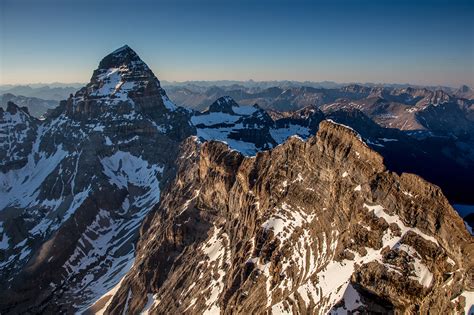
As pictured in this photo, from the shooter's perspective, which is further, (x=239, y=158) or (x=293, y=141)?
(x=239, y=158)

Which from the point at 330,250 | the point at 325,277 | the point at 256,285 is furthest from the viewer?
the point at 256,285

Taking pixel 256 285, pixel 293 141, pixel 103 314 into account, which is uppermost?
pixel 293 141

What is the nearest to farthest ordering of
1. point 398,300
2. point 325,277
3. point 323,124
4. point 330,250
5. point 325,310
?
point 398,300 → point 325,310 → point 325,277 → point 330,250 → point 323,124

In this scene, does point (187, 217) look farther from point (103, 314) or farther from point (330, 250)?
point (330, 250)

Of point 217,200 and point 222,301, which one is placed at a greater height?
point 217,200

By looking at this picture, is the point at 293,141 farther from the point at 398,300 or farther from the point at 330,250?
the point at 398,300

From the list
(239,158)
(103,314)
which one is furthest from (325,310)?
(103,314)
